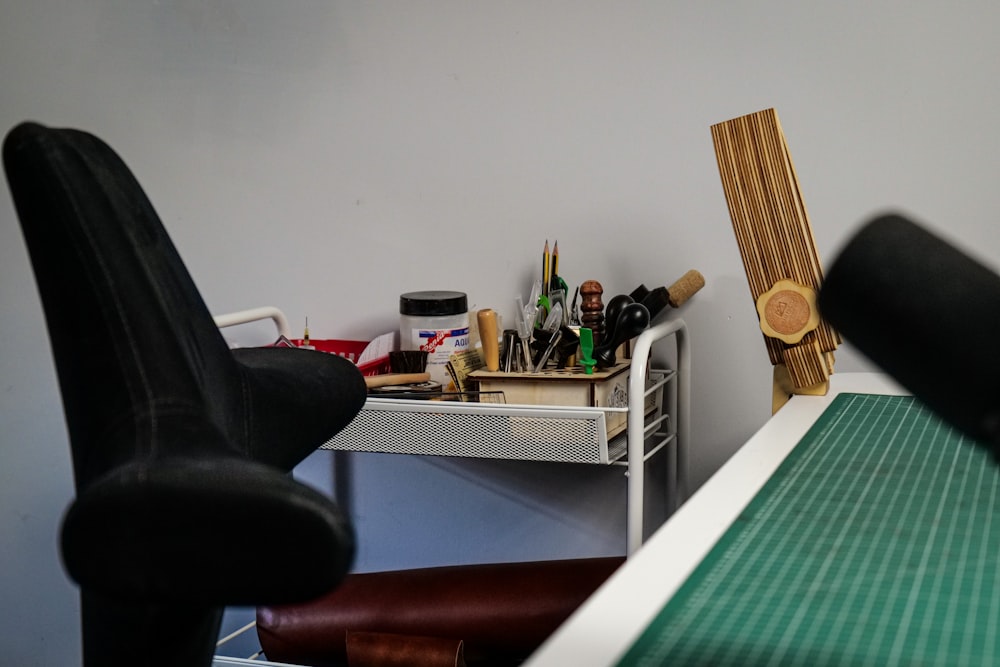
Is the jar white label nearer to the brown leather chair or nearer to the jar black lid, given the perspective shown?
the jar black lid

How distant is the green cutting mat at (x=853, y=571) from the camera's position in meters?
0.52

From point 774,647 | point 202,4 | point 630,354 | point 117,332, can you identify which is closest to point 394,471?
point 630,354

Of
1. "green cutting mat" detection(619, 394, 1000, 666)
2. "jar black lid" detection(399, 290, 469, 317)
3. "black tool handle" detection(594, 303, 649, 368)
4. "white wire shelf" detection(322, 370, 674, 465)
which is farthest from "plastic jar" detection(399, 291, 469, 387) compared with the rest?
"green cutting mat" detection(619, 394, 1000, 666)

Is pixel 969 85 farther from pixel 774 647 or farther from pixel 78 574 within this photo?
pixel 78 574

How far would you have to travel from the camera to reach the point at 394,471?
1690mm

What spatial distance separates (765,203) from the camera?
1.06 meters

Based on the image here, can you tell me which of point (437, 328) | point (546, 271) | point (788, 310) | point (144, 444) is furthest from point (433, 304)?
point (144, 444)

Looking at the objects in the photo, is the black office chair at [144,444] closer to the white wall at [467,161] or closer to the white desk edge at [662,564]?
the white desk edge at [662,564]

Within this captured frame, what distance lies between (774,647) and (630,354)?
936 mm

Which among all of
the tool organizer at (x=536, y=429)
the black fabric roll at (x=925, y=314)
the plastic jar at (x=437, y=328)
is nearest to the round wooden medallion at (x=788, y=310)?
the tool organizer at (x=536, y=429)

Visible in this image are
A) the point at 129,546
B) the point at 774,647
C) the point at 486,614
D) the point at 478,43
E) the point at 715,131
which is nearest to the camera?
the point at 129,546

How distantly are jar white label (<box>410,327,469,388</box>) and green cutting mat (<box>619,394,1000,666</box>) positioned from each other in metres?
0.62

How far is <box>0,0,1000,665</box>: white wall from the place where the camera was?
1.38 metres

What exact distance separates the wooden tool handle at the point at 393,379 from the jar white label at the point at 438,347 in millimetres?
30
